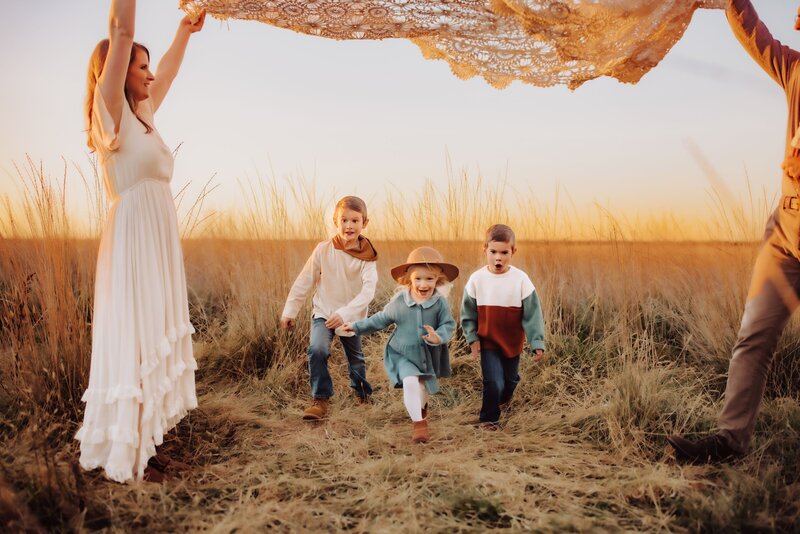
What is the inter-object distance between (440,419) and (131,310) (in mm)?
2112

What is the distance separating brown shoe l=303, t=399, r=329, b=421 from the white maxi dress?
120 cm


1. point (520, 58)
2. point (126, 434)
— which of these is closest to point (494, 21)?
point (520, 58)

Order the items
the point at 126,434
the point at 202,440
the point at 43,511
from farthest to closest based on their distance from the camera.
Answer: the point at 202,440, the point at 126,434, the point at 43,511

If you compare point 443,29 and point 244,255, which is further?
point 244,255

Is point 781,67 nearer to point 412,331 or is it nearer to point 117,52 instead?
point 412,331

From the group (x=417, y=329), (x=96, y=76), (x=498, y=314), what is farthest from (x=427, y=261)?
(x=96, y=76)

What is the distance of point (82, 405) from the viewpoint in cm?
390

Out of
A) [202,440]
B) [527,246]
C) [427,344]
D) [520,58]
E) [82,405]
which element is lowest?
[202,440]

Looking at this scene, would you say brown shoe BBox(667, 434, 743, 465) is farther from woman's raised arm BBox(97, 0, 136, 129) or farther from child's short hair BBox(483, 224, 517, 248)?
woman's raised arm BBox(97, 0, 136, 129)

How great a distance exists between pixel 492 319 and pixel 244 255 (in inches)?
144

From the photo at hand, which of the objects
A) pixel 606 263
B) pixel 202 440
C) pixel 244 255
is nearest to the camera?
pixel 202 440

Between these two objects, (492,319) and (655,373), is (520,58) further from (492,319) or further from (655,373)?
(655,373)

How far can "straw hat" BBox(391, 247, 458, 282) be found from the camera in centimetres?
393

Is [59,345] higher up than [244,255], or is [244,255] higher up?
[244,255]
